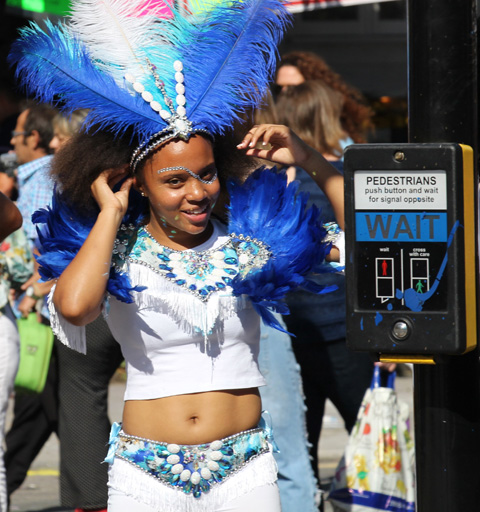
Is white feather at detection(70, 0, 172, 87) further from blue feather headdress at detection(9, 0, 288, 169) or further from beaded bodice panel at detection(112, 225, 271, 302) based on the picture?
beaded bodice panel at detection(112, 225, 271, 302)

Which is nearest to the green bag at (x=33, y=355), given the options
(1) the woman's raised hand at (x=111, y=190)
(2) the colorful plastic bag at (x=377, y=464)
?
(2) the colorful plastic bag at (x=377, y=464)

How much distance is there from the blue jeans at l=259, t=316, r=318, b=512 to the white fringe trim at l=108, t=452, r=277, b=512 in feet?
4.38

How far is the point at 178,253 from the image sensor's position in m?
3.09

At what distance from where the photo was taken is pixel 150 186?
3.05 metres

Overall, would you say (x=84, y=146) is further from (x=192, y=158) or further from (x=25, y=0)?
(x=25, y=0)

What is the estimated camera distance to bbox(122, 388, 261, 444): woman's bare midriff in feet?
Answer: 9.73

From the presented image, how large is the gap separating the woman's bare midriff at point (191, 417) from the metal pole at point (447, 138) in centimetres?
65

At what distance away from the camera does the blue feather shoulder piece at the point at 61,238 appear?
9.91ft

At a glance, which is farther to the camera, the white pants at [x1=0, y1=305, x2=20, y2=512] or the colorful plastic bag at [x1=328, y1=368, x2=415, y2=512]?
the white pants at [x1=0, y1=305, x2=20, y2=512]

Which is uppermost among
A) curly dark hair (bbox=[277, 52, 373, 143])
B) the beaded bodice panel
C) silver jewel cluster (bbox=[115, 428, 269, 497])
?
curly dark hair (bbox=[277, 52, 373, 143])

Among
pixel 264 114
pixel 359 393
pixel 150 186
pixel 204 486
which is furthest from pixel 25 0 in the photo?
pixel 204 486

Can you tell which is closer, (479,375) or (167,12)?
(479,375)

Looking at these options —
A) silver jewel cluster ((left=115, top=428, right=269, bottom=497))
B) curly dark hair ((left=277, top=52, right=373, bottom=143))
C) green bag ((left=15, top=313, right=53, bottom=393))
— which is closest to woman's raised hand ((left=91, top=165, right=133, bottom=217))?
silver jewel cluster ((left=115, top=428, right=269, bottom=497))

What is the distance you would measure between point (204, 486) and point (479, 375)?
2.91 feet
